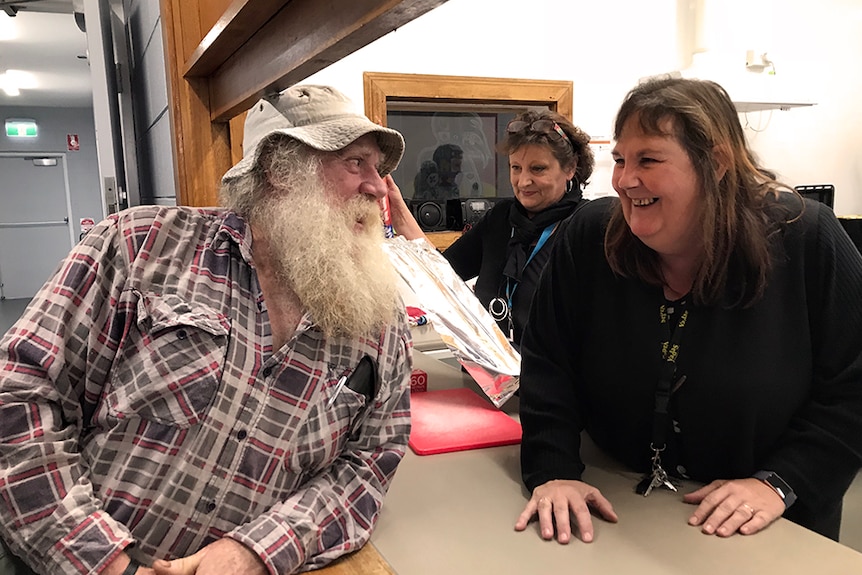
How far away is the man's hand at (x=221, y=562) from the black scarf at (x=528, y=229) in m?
1.20

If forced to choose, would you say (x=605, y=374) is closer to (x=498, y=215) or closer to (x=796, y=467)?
(x=796, y=467)

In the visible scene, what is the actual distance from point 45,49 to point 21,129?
406 centimetres

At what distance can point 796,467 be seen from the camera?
3.60 feet

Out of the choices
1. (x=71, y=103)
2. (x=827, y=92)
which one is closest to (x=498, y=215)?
(x=827, y=92)

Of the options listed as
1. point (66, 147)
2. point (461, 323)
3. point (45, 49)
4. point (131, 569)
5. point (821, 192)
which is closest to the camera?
point (131, 569)

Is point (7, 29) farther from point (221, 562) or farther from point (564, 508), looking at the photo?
point (564, 508)

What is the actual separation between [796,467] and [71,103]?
9.72 m

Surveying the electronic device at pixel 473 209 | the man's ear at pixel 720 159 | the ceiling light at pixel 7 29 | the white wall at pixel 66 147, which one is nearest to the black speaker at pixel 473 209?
the electronic device at pixel 473 209

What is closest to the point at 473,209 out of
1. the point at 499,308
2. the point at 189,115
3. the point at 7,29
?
the point at 499,308

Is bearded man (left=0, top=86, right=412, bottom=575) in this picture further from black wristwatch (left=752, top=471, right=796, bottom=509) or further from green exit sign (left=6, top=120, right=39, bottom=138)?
green exit sign (left=6, top=120, right=39, bottom=138)

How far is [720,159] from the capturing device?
1.10 meters

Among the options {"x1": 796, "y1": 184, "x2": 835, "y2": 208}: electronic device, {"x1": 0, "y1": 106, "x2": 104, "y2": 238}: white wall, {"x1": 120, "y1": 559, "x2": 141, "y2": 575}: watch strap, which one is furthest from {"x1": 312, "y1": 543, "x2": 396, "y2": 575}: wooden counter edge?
{"x1": 0, "y1": 106, "x2": 104, "y2": 238}: white wall

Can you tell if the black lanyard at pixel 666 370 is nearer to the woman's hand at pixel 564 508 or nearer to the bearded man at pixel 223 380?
the woman's hand at pixel 564 508

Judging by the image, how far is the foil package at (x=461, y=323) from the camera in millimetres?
1502
